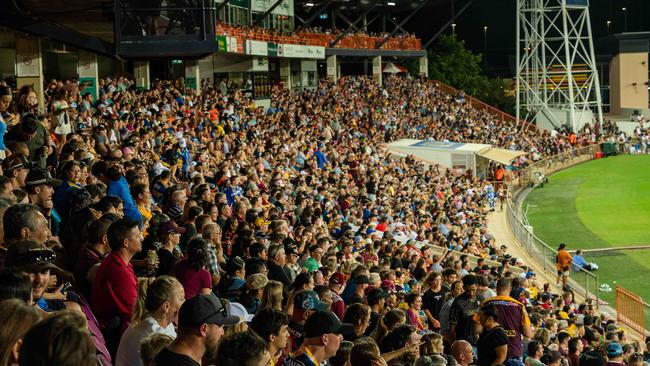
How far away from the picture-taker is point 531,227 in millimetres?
30516

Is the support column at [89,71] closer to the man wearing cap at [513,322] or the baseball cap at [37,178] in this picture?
the baseball cap at [37,178]

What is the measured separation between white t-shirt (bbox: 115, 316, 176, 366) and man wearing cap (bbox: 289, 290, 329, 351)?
4.80 feet

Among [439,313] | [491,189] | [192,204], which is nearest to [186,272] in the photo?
[192,204]

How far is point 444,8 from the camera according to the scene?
72.9 m

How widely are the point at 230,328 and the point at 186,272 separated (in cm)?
130

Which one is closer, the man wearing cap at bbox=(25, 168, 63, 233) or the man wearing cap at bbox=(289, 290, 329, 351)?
the man wearing cap at bbox=(289, 290, 329, 351)

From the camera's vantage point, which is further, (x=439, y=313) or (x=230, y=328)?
(x=439, y=313)

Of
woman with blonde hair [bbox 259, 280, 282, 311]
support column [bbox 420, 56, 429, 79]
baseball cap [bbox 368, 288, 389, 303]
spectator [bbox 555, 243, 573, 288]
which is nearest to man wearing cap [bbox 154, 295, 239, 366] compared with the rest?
woman with blonde hair [bbox 259, 280, 282, 311]

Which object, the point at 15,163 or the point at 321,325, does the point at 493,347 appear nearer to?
the point at 321,325

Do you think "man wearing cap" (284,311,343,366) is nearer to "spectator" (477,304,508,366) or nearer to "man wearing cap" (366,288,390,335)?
"spectator" (477,304,508,366)

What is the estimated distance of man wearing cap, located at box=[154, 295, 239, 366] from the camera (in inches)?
199

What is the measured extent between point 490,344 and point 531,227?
74.1 feet

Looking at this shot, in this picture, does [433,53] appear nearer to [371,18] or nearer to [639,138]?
[371,18]

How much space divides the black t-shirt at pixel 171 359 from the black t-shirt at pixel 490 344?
412 centimetres
